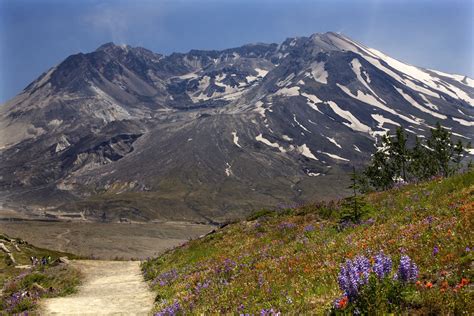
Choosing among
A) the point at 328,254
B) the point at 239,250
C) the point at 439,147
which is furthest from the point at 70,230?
the point at 328,254

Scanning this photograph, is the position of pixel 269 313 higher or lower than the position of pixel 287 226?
lower

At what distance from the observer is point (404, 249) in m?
10.0

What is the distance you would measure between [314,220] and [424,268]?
15635 mm

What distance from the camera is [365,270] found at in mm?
7562

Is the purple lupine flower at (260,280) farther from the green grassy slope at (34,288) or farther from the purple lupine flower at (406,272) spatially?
the green grassy slope at (34,288)

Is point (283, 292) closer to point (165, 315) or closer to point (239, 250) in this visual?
point (165, 315)

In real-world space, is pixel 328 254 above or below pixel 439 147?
below

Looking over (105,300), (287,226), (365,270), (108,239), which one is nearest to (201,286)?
(105,300)

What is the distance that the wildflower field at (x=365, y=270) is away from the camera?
6988 millimetres

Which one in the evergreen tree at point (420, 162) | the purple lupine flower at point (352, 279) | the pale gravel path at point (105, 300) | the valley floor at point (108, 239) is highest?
the evergreen tree at point (420, 162)

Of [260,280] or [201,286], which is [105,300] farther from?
[260,280]

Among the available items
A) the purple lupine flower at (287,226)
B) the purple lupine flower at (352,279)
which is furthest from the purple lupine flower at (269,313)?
the purple lupine flower at (287,226)

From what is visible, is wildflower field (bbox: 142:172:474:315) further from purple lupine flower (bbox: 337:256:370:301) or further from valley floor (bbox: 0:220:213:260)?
valley floor (bbox: 0:220:213:260)

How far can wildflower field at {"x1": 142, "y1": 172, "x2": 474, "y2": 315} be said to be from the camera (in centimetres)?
699
